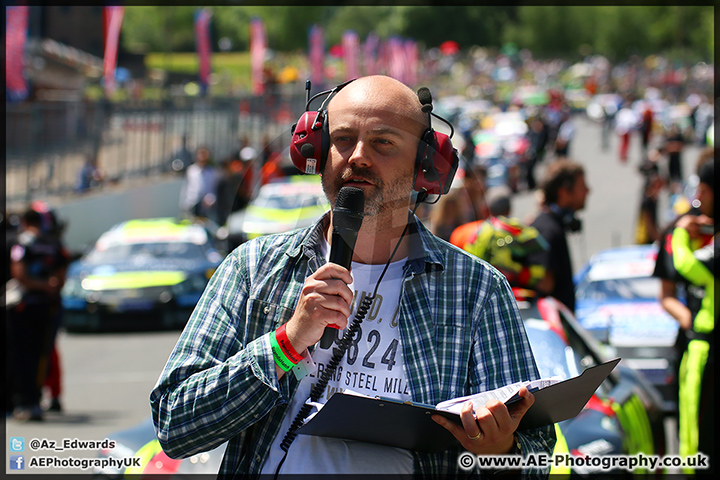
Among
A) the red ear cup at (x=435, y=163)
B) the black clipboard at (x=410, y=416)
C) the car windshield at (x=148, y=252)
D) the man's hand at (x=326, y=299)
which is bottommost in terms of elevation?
the car windshield at (x=148, y=252)

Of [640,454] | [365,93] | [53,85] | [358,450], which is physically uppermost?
[53,85]

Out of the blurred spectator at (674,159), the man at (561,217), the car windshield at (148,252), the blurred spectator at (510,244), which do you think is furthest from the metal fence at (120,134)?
the blurred spectator at (510,244)

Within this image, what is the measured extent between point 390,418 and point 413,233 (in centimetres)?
53

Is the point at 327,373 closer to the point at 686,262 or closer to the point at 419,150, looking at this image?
the point at 419,150

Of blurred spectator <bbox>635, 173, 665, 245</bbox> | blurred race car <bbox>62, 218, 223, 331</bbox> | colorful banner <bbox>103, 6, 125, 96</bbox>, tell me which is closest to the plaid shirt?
blurred race car <bbox>62, 218, 223, 331</bbox>

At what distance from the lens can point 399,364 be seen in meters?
2.33

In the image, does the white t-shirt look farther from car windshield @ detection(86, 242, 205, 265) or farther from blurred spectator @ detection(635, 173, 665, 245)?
car windshield @ detection(86, 242, 205, 265)

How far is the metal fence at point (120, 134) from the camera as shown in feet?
55.6

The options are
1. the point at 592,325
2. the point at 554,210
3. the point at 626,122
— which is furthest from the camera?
the point at 626,122

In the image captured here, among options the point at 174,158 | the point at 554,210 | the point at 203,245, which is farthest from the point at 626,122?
the point at 554,210

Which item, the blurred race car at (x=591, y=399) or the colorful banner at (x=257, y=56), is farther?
the colorful banner at (x=257, y=56)

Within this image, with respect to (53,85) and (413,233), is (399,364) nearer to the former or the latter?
(413,233)

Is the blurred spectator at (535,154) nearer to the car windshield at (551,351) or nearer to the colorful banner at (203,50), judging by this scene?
the colorful banner at (203,50)

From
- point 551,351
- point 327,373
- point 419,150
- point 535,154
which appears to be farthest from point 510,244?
point 535,154
